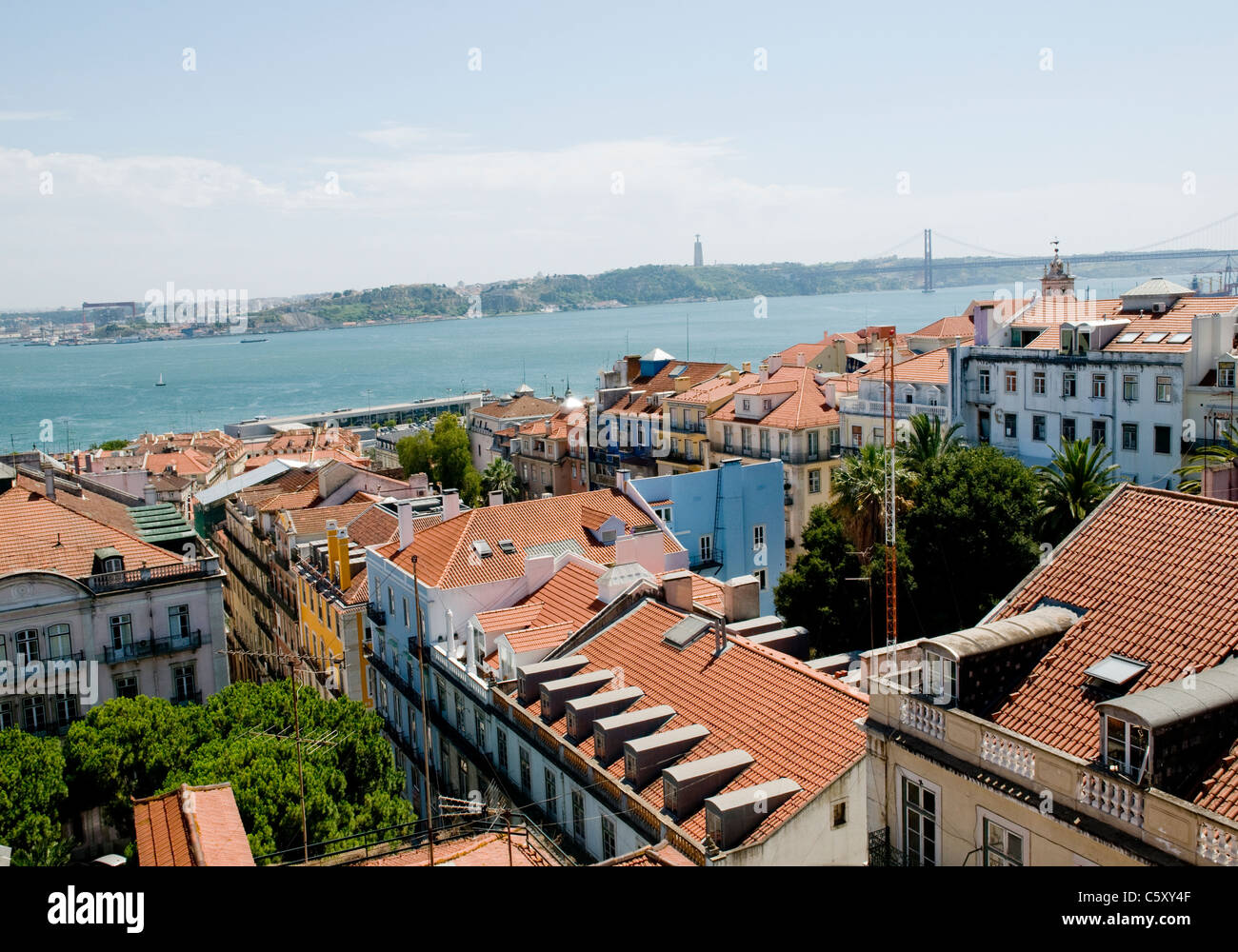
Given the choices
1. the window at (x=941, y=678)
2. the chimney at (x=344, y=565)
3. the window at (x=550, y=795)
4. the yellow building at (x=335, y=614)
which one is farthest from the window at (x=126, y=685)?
the window at (x=941, y=678)

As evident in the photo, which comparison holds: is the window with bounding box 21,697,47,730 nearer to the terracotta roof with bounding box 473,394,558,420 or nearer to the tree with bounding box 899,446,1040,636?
the tree with bounding box 899,446,1040,636

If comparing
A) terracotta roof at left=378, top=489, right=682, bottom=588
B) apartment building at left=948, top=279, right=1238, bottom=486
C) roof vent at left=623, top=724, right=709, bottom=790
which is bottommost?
roof vent at left=623, top=724, right=709, bottom=790

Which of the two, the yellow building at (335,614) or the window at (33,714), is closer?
the window at (33,714)

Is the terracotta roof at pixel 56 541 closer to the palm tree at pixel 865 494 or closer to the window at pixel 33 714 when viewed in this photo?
the window at pixel 33 714

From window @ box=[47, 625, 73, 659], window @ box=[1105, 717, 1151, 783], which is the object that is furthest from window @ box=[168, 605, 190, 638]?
window @ box=[1105, 717, 1151, 783]

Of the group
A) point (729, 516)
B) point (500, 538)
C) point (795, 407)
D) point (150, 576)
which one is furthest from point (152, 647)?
point (795, 407)
